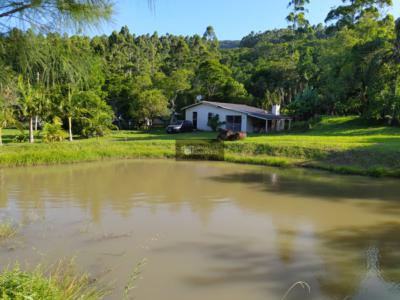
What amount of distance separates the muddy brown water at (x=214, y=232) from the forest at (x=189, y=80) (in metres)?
2.83

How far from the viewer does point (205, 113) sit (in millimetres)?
30859

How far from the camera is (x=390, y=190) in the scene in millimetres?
11836

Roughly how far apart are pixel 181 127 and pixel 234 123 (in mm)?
4222

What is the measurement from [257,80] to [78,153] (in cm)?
2656

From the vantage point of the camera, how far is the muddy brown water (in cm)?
546

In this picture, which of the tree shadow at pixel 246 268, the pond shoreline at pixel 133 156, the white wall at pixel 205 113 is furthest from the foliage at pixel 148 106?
the tree shadow at pixel 246 268

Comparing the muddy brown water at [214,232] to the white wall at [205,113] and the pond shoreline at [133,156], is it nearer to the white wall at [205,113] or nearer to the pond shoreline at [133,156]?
the pond shoreline at [133,156]

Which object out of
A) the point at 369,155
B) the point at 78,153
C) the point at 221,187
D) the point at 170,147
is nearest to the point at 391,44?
the point at 369,155

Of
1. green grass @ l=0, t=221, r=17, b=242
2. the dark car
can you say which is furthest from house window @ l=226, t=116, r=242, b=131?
green grass @ l=0, t=221, r=17, b=242

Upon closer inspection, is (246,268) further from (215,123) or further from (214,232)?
(215,123)

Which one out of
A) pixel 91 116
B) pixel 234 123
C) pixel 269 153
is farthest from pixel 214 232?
pixel 234 123

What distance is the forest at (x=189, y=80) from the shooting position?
3150 millimetres

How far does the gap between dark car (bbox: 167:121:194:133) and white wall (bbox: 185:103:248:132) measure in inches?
40.1

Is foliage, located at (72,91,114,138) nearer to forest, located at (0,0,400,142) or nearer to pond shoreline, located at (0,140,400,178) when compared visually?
forest, located at (0,0,400,142)
